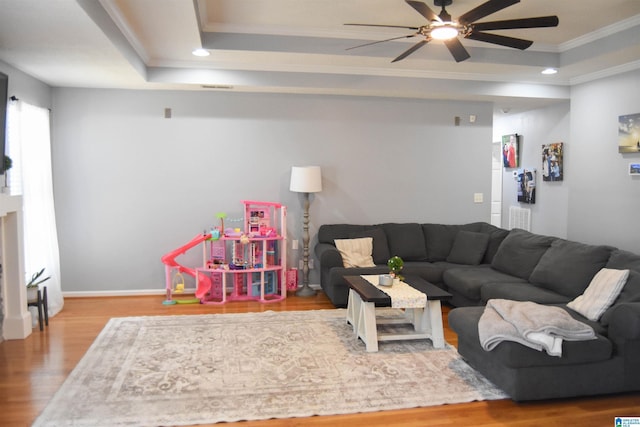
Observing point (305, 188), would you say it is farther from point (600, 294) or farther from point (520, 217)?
point (520, 217)

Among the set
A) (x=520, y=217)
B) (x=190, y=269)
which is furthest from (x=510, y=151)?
(x=190, y=269)

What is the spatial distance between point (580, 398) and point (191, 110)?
190 inches

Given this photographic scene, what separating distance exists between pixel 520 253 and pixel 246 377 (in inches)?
120

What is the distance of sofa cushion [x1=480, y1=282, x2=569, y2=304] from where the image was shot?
4.15 m

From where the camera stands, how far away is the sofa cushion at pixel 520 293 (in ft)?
13.6

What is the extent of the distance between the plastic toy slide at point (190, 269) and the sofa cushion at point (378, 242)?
68.8 inches

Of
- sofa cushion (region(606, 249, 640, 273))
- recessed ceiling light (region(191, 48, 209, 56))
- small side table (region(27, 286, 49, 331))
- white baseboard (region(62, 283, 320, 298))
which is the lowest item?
white baseboard (region(62, 283, 320, 298))

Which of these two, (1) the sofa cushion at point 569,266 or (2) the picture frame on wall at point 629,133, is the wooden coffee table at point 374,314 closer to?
(1) the sofa cushion at point 569,266

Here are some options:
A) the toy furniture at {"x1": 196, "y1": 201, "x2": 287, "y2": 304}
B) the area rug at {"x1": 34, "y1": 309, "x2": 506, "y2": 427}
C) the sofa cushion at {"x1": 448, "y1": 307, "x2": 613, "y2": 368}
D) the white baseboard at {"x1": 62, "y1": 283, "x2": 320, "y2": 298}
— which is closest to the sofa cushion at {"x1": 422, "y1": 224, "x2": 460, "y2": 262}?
the toy furniture at {"x1": 196, "y1": 201, "x2": 287, "y2": 304}

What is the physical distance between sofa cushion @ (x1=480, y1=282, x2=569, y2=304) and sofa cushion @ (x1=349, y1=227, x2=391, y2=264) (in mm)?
1419

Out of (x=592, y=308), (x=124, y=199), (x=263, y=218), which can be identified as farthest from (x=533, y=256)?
(x=124, y=199)

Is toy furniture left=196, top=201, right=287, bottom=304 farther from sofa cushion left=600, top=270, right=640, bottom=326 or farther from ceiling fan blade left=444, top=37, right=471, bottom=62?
sofa cushion left=600, top=270, right=640, bottom=326

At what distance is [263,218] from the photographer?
19.2ft

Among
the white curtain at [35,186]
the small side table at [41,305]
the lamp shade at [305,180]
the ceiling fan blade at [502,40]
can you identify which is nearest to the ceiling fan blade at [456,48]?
the ceiling fan blade at [502,40]
